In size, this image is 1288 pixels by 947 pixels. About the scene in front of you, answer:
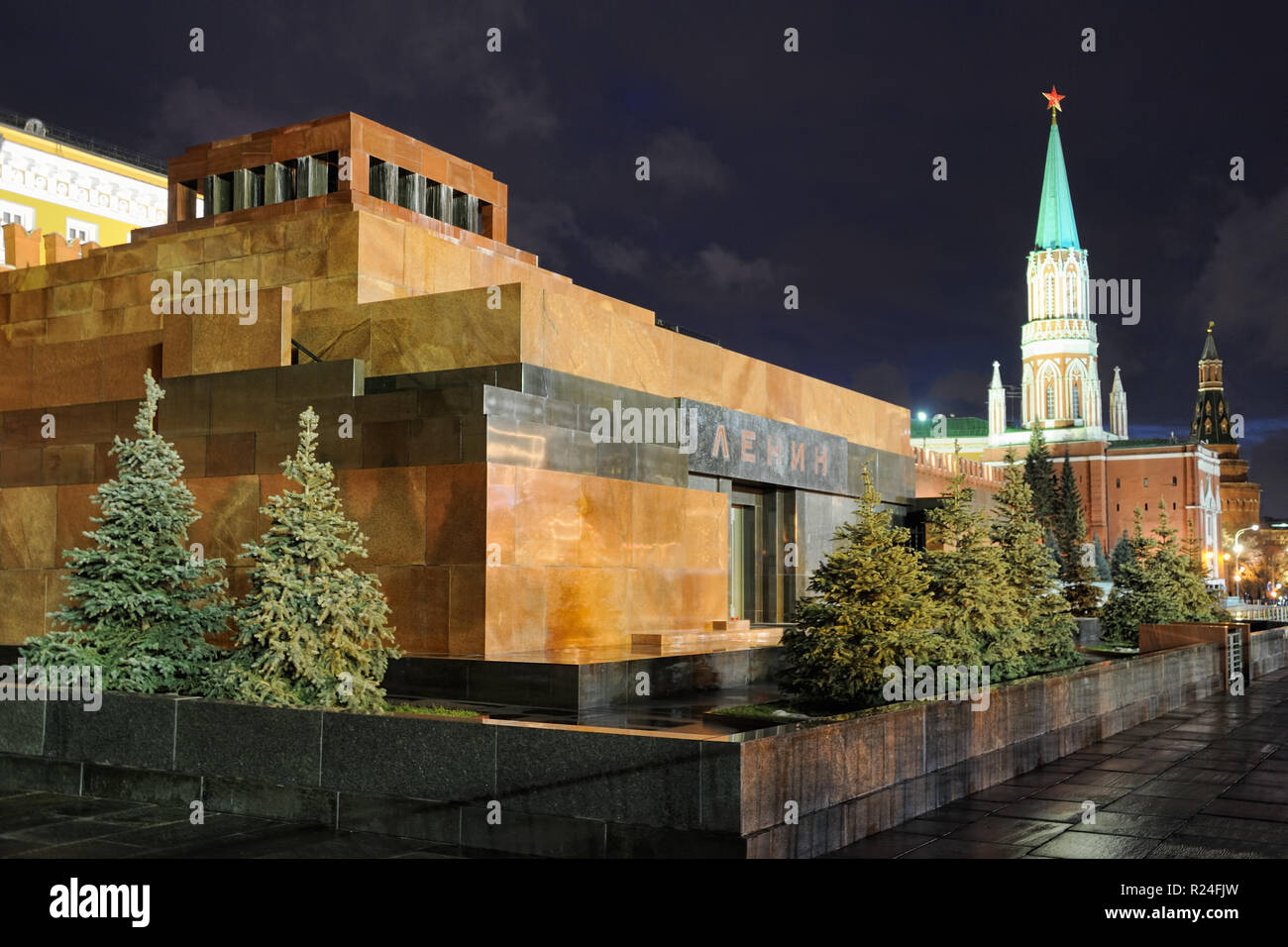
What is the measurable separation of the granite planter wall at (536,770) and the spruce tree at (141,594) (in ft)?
2.80

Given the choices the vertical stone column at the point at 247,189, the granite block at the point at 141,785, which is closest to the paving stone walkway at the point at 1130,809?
the granite block at the point at 141,785

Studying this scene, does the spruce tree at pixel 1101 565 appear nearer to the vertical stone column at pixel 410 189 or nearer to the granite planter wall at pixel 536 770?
the vertical stone column at pixel 410 189

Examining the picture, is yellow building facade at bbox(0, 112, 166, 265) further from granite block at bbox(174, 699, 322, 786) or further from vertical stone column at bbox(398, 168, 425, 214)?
granite block at bbox(174, 699, 322, 786)

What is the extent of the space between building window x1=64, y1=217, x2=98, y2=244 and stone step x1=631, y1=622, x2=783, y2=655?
132ft

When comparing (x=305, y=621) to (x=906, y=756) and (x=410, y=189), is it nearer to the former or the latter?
(x=906, y=756)

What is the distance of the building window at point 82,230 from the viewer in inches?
1882

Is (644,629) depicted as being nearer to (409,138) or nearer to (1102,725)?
(1102,725)

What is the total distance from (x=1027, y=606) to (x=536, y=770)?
9.96m

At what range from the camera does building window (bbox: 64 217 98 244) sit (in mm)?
47812
